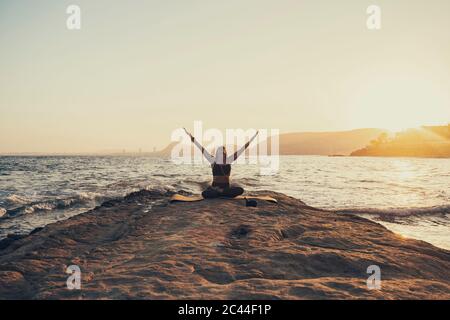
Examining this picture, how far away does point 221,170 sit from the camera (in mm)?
13828

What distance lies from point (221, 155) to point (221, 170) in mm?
806

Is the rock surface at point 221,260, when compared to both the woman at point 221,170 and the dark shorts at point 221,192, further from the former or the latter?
the dark shorts at point 221,192

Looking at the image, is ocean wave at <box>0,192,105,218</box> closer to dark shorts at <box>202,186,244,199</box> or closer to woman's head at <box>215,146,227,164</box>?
dark shorts at <box>202,186,244,199</box>

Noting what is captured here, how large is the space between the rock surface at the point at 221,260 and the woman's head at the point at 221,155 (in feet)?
10.2

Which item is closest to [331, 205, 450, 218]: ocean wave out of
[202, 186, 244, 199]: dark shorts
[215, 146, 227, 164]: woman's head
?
[202, 186, 244, 199]: dark shorts

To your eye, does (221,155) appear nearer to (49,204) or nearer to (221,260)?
(221,260)

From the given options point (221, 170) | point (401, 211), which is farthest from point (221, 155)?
point (401, 211)

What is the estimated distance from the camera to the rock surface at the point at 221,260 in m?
4.60

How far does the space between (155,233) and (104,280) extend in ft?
12.1

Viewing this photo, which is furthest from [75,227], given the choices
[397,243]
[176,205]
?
[397,243]

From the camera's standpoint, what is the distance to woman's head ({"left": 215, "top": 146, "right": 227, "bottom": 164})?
43.6 feet

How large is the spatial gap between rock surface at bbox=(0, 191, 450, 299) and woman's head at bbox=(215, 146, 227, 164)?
10.2ft
